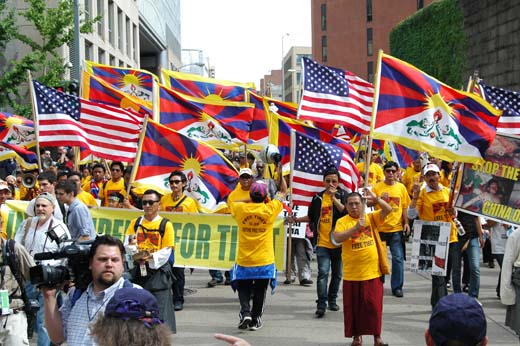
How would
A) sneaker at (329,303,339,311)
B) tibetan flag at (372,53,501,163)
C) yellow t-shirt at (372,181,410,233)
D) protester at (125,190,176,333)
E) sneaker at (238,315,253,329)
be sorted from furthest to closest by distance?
yellow t-shirt at (372,181,410,233), sneaker at (329,303,339,311), sneaker at (238,315,253,329), tibetan flag at (372,53,501,163), protester at (125,190,176,333)

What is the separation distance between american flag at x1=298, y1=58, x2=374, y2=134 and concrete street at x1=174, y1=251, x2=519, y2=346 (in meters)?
2.33

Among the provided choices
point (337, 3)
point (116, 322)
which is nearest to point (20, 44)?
point (116, 322)

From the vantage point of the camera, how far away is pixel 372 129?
8578 millimetres

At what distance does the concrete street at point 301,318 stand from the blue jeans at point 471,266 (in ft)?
1.14

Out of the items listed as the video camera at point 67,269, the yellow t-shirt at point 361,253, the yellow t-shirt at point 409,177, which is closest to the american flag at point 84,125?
the yellow t-shirt at point 361,253

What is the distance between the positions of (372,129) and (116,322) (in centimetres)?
584

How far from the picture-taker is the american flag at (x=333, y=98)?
10.4 m

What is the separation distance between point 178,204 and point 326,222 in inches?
74.2

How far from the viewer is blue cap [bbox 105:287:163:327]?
3.10m

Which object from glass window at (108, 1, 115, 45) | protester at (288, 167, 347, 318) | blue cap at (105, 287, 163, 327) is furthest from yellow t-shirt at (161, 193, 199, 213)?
glass window at (108, 1, 115, 45)

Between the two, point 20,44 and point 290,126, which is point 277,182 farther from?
point 20,44

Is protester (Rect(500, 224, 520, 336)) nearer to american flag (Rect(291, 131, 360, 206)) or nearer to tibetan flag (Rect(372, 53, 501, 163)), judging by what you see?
tibetan flag (Rect(372, 53, 501, 163))

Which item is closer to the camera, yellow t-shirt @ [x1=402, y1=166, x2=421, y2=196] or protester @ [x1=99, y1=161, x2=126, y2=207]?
protester @ [x1=99, y1=161, x2=126, y2=207]

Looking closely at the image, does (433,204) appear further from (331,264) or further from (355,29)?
(355,29)
